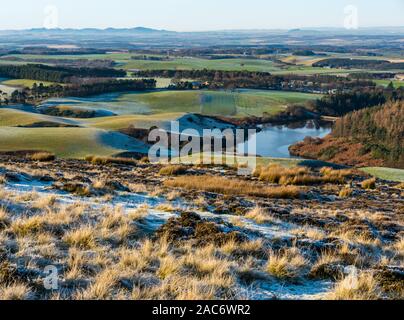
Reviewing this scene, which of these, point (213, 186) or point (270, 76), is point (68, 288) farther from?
point (270, 76)

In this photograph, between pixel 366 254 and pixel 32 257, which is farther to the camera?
pixel 366 254

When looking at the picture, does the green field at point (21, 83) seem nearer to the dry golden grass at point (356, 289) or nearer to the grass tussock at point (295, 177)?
the grass tussock at point (295, 177)

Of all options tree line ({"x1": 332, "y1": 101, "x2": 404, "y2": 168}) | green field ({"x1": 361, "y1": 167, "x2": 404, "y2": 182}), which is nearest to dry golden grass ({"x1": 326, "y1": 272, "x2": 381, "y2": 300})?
green field ({"x1": 361, "y1": 167, "x2": 404, "y2": 182})

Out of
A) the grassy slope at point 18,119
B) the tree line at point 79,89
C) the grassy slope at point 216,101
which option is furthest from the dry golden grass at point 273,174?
the tree line at point 79,89

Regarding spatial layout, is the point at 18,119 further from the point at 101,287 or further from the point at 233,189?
the point at 101,287

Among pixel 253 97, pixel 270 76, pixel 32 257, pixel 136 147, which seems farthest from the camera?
pixel 270 76

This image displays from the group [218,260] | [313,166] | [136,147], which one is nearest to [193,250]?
[218,260]

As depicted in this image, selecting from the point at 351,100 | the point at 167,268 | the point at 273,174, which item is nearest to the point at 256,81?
the point at 351,100
